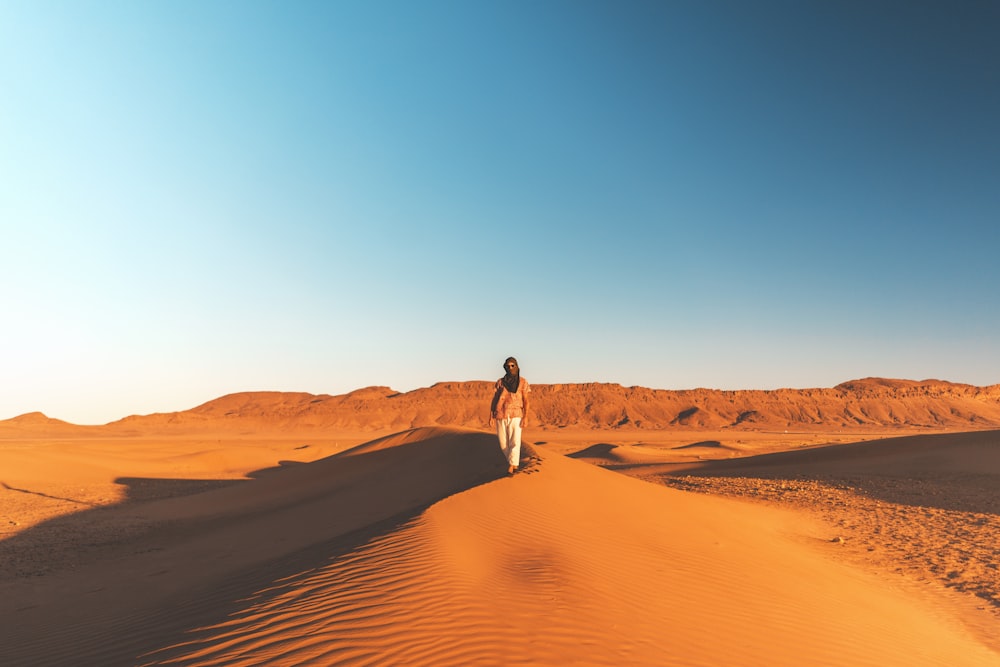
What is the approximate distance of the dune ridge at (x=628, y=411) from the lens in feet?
286

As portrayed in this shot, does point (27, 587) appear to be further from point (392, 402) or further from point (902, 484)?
point (392, 402)

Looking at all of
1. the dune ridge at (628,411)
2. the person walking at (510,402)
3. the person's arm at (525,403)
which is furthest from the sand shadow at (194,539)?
the dune ridge at (628,411)

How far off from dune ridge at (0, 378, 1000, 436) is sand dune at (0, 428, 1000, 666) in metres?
72.6

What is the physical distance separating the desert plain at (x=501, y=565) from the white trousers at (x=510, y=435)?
0.63 m

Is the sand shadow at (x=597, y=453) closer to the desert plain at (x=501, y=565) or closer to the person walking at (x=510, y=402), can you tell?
the desert plain at (x=501, y=565)

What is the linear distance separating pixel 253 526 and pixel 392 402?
89.0 meters

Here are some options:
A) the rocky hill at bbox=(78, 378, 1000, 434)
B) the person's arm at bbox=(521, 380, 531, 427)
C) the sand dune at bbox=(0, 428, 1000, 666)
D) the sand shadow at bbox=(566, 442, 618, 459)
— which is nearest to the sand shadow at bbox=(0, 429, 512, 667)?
the sand dune at bbox=(0, 428, 1000, 666)

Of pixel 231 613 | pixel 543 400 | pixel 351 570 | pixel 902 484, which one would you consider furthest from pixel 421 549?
pixel 543 400

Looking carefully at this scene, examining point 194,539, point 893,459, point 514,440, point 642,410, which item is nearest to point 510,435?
point 514,440

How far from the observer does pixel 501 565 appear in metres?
6.12

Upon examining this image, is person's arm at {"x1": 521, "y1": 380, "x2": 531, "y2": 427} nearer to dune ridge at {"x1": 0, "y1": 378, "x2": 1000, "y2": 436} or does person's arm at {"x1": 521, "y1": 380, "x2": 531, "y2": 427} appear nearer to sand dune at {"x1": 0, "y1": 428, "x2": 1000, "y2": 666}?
sand dune at {"x1": 0, "y1": 428, "x2": 1000, "y2": 666}

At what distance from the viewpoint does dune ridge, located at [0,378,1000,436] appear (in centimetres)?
8712

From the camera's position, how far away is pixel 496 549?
268 inches

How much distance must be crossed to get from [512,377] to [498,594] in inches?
205
